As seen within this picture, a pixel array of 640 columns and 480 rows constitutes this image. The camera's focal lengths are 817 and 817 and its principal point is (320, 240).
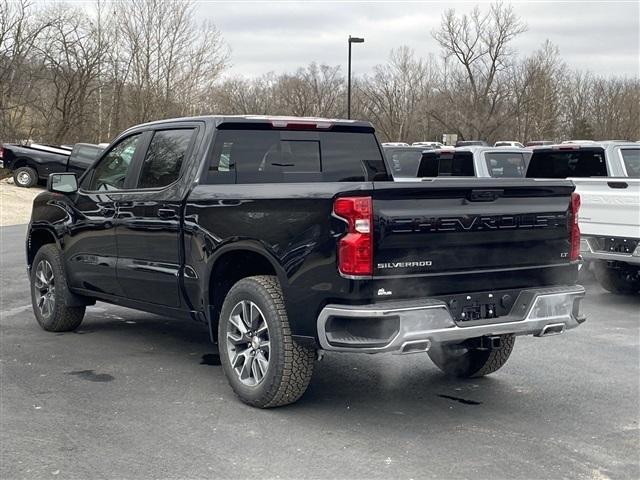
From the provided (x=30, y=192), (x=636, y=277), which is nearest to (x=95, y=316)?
(x=636, y=277)

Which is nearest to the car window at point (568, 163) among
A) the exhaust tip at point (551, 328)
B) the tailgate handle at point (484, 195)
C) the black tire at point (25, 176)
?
the exhaust tip at point (551, 328)

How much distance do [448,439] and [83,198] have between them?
13.5ft

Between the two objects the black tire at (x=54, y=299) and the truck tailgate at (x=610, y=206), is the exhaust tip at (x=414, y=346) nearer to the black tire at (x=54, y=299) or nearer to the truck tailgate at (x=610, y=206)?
the black tire at (x=54, y=299)

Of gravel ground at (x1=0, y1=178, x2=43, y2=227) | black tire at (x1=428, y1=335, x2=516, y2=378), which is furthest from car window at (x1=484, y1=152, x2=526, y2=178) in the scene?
gravel ground at (x1=0, y1=178, x2=43, y2=227)

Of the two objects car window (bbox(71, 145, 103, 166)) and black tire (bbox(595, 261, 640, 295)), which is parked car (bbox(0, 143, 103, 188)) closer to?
car window (bbox(71, 145, 103, 166))

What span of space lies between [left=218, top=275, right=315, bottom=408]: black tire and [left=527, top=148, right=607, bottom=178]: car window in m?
7.10

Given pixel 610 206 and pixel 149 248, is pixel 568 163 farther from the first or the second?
pixel 149 248

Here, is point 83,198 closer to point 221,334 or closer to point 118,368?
point 118,368

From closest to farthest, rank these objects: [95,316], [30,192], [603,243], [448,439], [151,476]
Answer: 1. [151,476]
2. [448,439]
3. [95,316]
4. [603,243]
5. [30,192]

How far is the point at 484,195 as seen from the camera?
5.16m

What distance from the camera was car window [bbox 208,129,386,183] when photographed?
6.25 meters

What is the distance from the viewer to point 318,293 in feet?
16.2

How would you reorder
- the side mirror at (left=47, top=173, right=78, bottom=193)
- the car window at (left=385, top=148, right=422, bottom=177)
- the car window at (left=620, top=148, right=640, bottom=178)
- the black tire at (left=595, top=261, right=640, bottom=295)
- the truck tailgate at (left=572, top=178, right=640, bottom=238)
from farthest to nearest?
1. the car window at (left=385, top=148, right=422, bottom=177)
2. the car window at (left=620, top=148, right=640, bottom=178)
3. the black tire at (left=595, top=261, right=640, bottom=295)
4. the truck tailgate at (left=572, top=178, right=640, bottom=238)
5. the side mirror at (left=47, top=173, right=78, bottom=193)

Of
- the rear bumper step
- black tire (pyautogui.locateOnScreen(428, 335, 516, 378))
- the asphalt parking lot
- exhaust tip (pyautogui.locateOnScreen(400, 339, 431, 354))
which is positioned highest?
the rear bumper step
